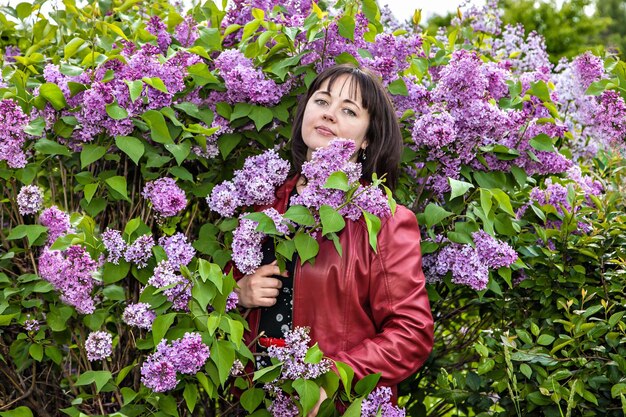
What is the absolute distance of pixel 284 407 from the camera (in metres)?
2.53

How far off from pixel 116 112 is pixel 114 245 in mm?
422

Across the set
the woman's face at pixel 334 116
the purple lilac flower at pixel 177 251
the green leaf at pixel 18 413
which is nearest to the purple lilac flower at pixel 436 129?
the woman's face at pixel 334 116

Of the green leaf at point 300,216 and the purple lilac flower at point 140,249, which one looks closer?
the green leaf at point 300,216

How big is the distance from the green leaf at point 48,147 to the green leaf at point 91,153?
3.6 inches

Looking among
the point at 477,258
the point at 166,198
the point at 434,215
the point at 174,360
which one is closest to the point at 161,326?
the point at 174,360

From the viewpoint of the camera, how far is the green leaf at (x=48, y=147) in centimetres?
281

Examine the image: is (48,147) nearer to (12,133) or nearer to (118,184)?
(12,133)

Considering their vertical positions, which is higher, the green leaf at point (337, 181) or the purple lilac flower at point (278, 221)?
the green leaf at point (337, 181)

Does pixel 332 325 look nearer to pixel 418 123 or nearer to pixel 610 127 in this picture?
pixel 418 123

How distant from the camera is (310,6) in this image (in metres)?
3.24

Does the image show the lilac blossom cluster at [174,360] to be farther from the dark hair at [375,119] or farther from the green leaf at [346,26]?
the green leaf at [346,26]

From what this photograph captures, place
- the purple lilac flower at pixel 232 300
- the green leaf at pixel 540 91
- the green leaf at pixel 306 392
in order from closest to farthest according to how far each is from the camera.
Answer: the green leaf at pixel 306 392 < the purple lilac flower at pixel 232 300 < the green leaf at pixel 540 91

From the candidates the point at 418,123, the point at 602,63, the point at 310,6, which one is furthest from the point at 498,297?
the point at 310,6

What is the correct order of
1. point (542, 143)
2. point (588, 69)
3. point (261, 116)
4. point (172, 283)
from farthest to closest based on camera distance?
point (588, 69) < point (542, 143) < point (261, 116) < point (172, 283)
